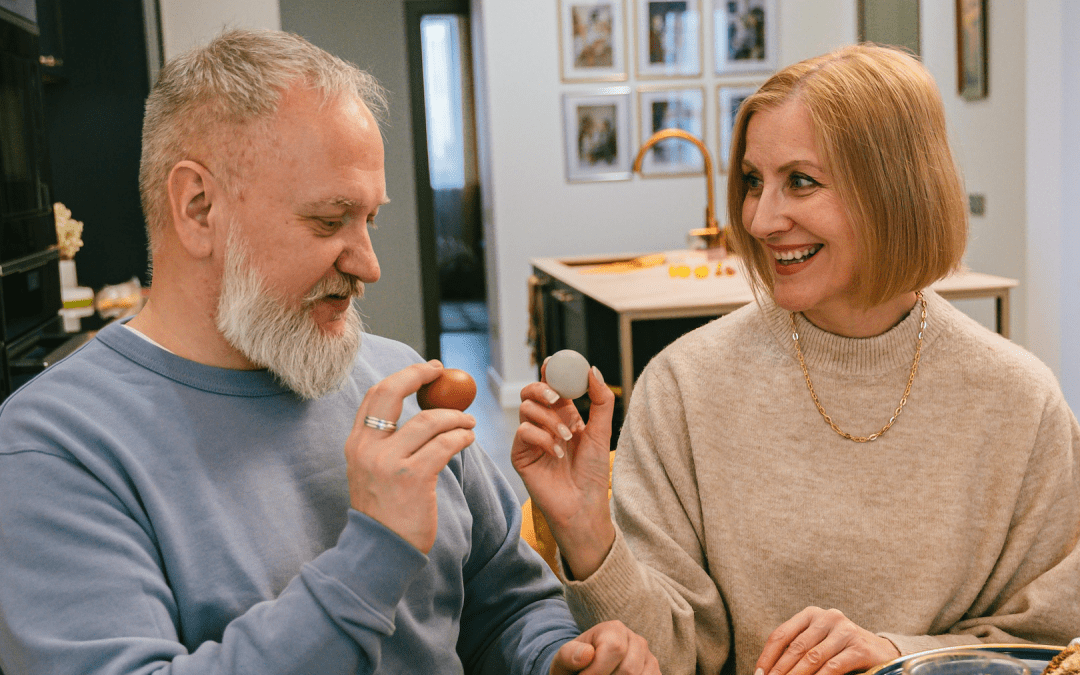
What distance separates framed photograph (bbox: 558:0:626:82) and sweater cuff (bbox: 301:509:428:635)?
5774mm

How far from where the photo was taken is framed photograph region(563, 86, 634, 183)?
251 inches

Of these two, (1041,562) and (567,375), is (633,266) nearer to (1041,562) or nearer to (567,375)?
(1041,562)

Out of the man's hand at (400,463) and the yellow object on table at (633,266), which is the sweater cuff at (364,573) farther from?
the yellow object on table at (633,266)

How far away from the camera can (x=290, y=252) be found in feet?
3.42

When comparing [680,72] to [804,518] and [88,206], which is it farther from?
[804,518]

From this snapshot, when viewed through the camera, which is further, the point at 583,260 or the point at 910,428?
the point at 583,260

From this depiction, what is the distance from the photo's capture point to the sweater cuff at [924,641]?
1.17 metres

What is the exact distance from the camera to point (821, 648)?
1102 mm

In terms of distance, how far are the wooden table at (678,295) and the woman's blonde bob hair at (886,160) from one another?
138cm

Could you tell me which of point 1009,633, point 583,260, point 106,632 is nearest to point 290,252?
point 106,632

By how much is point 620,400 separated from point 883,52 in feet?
7.70

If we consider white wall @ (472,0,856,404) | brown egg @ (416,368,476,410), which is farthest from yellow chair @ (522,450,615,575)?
white wall @ (472,0,856,404)

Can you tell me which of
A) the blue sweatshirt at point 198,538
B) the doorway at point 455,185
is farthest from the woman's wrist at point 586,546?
the doorway at point 455,185

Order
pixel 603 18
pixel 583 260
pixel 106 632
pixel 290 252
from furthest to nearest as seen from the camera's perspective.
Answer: pixel 603 18 → pixel 583 260 → pixel 290 252 → pixel 106 632
